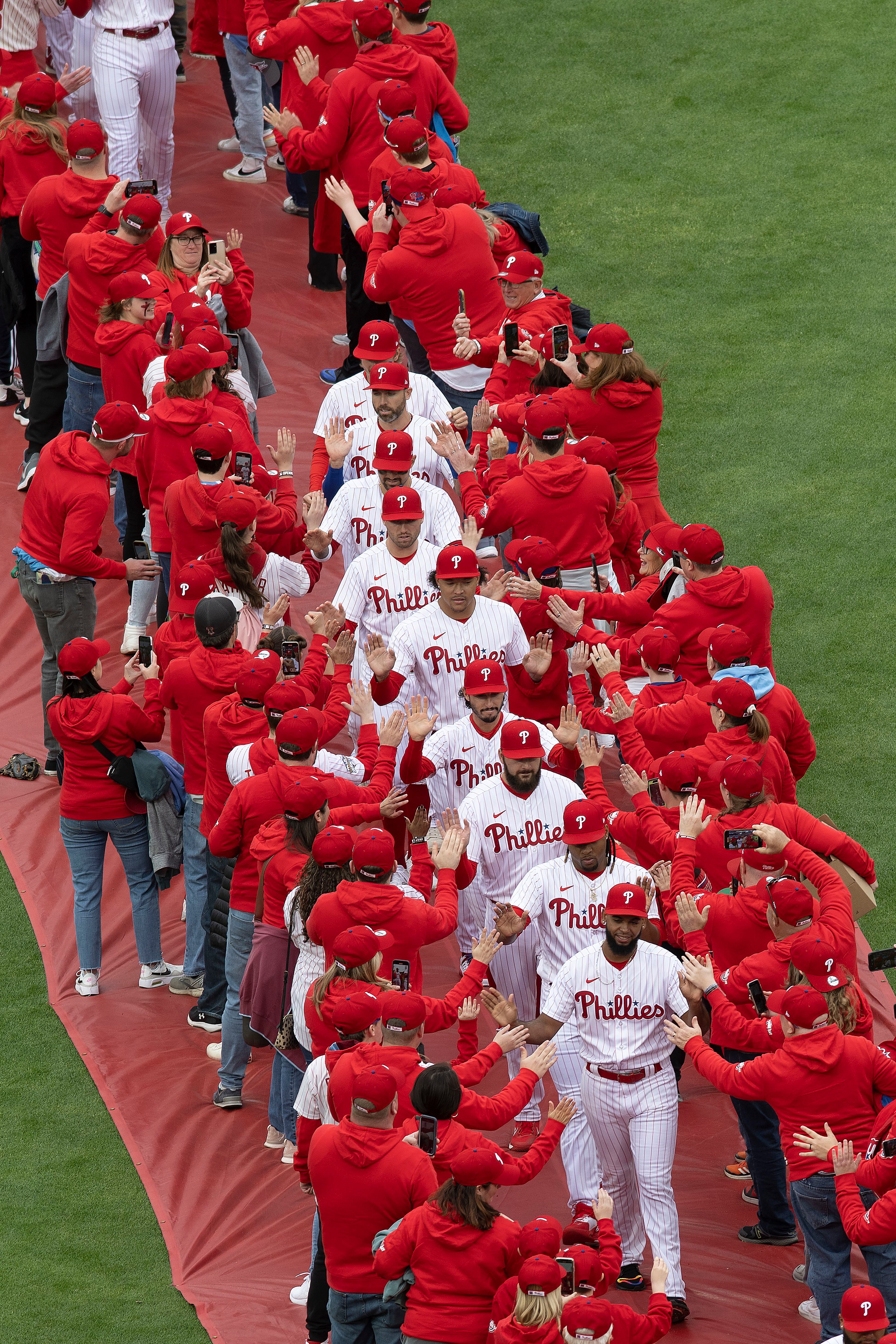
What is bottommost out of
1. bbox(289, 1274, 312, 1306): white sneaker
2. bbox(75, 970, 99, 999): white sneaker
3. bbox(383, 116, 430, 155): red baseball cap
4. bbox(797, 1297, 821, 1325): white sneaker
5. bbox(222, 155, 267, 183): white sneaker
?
bbox(75, 970, 99, 999): white sneaker

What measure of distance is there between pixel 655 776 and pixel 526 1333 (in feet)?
9.42

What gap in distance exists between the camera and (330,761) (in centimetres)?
723

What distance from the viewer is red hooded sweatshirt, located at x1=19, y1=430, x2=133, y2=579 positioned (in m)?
8.48

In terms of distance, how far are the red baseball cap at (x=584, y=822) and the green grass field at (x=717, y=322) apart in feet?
7.57

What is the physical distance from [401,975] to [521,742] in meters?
1.23

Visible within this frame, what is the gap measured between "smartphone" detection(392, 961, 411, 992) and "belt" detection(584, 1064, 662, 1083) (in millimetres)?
811

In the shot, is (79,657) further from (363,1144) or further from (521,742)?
(363,1144)

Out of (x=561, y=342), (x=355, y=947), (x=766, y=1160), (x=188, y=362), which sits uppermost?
(x=188, y=362)

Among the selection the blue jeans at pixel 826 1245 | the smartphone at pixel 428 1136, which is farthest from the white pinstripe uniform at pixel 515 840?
the smartphone at pixel 428 1136

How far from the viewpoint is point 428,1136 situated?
5297mm

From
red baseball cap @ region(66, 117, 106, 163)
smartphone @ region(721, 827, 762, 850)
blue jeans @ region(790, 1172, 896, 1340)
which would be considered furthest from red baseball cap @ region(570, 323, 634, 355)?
blue jeans @ region(790, 1172, 896, 1340)

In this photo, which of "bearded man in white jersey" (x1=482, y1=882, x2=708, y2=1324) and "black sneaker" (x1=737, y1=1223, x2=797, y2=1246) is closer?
"bearded man in white jersey" (x1=482, y1=882, x2=708, y2=1324)

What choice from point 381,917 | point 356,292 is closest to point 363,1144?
point 381,917

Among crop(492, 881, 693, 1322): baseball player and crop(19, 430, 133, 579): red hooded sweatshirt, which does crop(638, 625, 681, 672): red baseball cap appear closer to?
crop(492, 881, 693, 1322): baseball player
